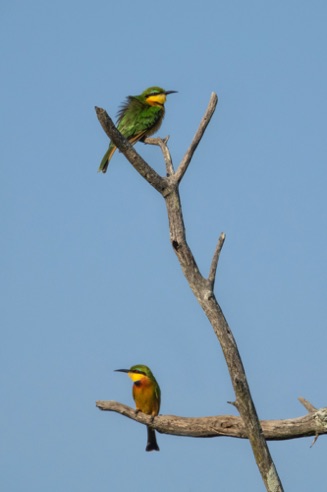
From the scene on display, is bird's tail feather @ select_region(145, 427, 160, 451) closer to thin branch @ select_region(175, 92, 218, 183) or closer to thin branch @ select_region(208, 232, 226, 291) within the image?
thin branch @ select_region(208, 232, 226, 291)

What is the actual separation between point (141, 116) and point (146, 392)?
2.73 metres

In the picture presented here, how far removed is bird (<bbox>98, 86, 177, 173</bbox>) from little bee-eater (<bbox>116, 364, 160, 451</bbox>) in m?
1.80

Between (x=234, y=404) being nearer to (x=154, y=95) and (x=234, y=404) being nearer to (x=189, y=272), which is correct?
(x=189, y=272)

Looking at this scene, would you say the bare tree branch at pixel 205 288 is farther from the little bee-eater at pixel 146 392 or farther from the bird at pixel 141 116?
the bird at pixel 141 116

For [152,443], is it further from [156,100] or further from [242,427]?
[156,100]

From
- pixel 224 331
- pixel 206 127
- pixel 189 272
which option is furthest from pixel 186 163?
pixel 224 331

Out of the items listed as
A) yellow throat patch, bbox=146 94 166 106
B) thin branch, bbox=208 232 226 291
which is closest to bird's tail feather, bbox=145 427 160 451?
thin branch, bbox=208 232 226 291

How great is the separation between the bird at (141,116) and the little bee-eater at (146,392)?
1.80m

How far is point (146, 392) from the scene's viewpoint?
7.85 meters

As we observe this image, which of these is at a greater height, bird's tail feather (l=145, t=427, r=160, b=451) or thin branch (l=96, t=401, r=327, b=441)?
bird's tail feather (l=145, t=427, r=160, b=451)

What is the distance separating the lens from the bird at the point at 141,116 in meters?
8.88

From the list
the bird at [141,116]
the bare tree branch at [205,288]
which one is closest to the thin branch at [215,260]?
the bare tree branch at [205,288]

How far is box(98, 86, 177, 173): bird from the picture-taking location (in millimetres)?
8875

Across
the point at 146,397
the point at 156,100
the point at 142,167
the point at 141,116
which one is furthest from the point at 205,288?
the point at 156,100
